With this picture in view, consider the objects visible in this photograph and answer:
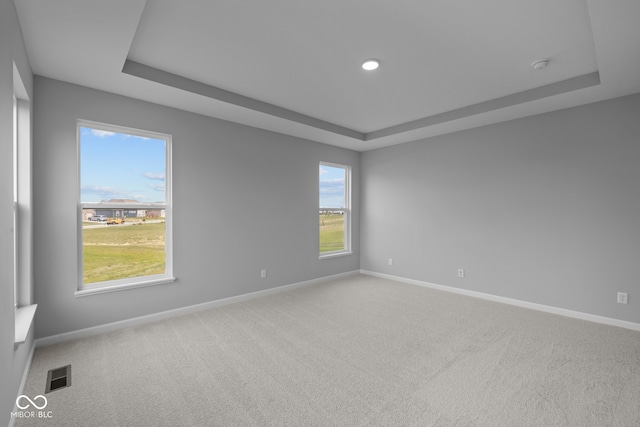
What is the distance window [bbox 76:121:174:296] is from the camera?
9.66 ft

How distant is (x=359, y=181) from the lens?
5797 millimetres

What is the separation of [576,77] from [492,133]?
1177 millimetres

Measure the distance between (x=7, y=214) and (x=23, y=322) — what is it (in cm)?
103

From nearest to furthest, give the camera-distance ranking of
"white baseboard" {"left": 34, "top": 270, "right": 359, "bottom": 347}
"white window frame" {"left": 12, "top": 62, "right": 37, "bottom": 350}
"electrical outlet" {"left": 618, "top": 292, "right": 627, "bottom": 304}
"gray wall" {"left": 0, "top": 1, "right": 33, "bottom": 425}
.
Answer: "gray wall" {"left": 0, "top": 1, "right": 33, "bottom": 425} < "white window frame" {"left": 12, "top": 62, "right": 37, "bottom": 350} < "white baseboard" {"left": 34, "top": 270, "right": 359, "bottom": 347} < "electrical outlet" {"left": 618, "top": 292, "right": 627, "bottom": 304}

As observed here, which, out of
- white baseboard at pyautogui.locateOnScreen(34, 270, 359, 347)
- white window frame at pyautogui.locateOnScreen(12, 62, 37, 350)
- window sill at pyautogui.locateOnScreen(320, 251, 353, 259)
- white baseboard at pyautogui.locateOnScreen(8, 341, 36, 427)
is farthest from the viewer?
window sill at pyautogui.locateOnScreen(320, 251, 353, 259)

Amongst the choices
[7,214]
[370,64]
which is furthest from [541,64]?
[7,214]

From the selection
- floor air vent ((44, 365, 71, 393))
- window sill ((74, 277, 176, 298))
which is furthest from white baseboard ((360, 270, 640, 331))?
floor air vent ((44, 365, 71, 393))

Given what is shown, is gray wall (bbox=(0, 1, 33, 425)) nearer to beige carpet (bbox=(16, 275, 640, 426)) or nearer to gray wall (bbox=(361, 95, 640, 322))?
beige carpet (bbox=(16, 275, 640, 426))

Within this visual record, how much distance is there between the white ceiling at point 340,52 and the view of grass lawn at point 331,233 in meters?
2.17

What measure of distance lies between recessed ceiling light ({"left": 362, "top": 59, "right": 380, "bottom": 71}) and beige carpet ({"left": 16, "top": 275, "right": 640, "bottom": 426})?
8.63 feet

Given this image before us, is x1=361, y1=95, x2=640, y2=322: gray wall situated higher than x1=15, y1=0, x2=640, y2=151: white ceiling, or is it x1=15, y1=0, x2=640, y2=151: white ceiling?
x1=15, y1=0, x2=640, y2=151: white ceiling

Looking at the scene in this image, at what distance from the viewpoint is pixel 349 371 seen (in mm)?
2256

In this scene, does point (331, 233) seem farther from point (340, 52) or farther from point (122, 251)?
point (340, 52)

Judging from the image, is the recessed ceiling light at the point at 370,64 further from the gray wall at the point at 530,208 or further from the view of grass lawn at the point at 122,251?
the view of grass lawn at the point at 122,251
